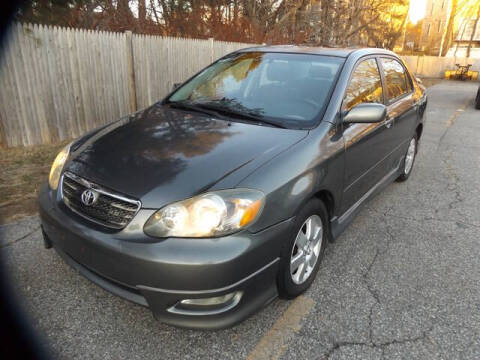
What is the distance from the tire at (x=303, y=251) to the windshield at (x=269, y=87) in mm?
658

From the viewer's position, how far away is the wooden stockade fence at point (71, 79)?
564 cm

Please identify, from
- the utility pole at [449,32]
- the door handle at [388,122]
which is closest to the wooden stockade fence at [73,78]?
the door handle at [388,122]

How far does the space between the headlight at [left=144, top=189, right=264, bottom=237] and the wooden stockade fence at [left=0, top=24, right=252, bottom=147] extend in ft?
16.4

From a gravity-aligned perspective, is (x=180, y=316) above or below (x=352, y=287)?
above

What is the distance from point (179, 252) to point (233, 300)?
419mm

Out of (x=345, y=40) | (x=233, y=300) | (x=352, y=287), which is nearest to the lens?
(x=233, y=300)

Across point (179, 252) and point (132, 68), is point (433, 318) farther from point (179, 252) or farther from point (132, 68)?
point (132, 68)

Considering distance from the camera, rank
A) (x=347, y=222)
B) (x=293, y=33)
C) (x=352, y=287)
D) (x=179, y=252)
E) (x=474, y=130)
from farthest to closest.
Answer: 1. (x=293, y=33)
2. (x=474, y=130)
3. (x=347, y=222)
4. (x=352, y=287)
5. (x=179, y=252)

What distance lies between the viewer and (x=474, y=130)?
342 inches

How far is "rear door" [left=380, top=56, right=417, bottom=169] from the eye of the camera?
12.4 feet

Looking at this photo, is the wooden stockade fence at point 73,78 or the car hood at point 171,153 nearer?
the car hood at point 171,153

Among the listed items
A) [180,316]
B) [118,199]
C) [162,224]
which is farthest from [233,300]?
[118,199]

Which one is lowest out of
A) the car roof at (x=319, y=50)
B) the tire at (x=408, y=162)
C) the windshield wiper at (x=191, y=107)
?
the tire at (x=408, y=162)

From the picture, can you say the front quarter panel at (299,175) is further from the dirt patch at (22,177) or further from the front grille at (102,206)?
the dirt patch at (22,177)
